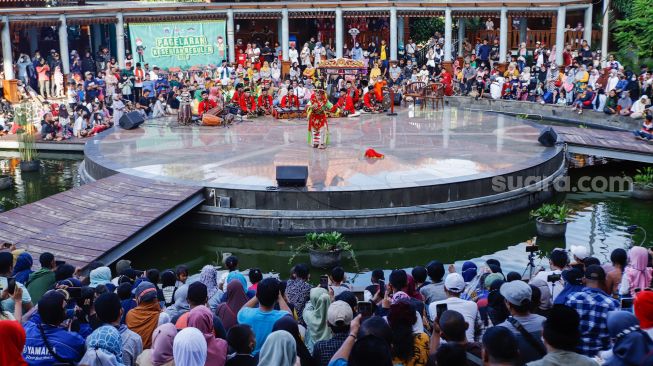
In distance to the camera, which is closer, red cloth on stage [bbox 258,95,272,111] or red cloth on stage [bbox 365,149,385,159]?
red cloth on stage [bbox 365,149,385,159]

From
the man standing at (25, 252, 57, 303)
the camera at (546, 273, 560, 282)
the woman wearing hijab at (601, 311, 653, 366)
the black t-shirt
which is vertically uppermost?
the woman wearing hijab at (601, 311, 653, 366)

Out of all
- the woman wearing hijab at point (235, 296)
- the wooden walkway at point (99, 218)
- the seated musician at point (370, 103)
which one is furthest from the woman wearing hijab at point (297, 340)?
the seated musician at point (370, 103)

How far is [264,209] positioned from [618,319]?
32.8 feet

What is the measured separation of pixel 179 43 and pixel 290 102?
27.3ft

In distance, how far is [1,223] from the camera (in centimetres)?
1404

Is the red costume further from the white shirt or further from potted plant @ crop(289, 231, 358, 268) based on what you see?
the white shirt

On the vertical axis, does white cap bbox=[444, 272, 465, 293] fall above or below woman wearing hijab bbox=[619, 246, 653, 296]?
above

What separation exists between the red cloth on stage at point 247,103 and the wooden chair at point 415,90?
5201 mm

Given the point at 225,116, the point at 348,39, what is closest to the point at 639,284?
the point at 225,116

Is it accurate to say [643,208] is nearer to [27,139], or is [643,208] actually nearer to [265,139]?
[265,139]

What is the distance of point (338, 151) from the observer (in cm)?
1888

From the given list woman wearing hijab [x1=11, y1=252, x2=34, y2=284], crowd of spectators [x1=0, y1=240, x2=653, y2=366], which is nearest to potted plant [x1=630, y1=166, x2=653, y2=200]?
crowd of spectators [x1=0, y1=240, x2=653, y2=366]

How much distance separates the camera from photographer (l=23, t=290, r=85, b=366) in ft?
19.5

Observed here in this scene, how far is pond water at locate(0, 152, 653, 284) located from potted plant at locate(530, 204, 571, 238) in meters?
0.15
